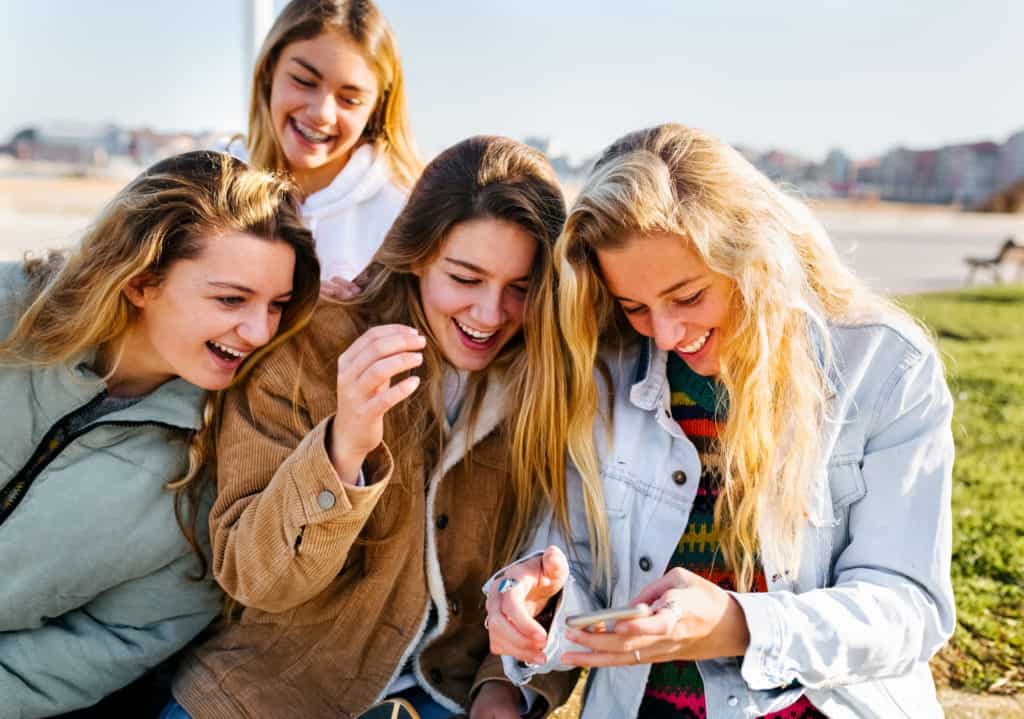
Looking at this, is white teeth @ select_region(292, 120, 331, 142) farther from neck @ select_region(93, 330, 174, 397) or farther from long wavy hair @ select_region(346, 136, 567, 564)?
neck @ select_region(93, 330, 174, 397)

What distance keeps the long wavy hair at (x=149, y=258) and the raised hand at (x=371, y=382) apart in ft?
1.58

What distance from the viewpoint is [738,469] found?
8.10 ft

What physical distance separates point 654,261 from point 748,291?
226 millimetres

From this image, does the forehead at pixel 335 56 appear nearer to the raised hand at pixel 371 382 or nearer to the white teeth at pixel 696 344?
the raised hand at pixel 371 382

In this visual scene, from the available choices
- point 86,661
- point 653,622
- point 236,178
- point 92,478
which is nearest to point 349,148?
point 236,178

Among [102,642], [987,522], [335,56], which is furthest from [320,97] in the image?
[987,522]

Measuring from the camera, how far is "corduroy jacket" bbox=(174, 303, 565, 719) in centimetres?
257

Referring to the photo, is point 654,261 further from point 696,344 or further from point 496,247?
point 496,247

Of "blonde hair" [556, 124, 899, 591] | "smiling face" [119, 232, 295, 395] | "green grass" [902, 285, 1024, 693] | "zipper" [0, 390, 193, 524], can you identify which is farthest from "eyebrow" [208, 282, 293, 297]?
"green grass" [902, 285, 1024, 693]

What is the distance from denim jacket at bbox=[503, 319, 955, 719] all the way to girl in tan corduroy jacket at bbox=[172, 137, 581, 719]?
23 centimetres

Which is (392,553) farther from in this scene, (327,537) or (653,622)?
(653,622)

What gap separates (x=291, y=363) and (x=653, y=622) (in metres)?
1.20

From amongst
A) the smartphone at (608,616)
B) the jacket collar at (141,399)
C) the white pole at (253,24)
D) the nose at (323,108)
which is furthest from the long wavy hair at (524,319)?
the white pole at (253,24)

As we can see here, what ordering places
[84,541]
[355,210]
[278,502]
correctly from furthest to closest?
1. [355,210]
2. [84,541]
3. [278,502]
